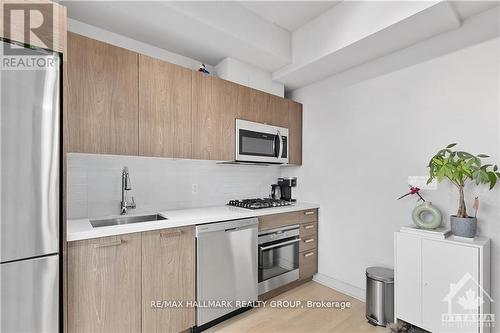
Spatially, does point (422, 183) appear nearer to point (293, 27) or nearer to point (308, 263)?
point (308, 263)

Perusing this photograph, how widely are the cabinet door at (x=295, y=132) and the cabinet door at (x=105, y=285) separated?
6.75 ft

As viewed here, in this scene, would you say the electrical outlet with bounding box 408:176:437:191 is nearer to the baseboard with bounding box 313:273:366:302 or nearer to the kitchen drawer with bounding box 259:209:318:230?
the kitchen drawer with bounding box 259:209:318:230

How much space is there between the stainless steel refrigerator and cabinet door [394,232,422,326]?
2376 millimetres

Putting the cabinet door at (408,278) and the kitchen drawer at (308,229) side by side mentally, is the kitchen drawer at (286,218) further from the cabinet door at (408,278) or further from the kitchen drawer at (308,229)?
the cabinet door at (408,278)

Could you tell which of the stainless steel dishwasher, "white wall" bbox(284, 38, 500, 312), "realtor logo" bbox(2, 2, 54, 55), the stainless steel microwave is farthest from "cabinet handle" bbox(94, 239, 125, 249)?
"white wall" bbox(284, 38, 500, 312)

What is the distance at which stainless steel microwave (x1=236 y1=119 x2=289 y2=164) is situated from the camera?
2.67 meters

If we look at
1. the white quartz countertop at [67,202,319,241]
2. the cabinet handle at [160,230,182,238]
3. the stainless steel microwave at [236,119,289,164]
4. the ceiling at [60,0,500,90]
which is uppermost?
the ceiling at [60,0,500,90]

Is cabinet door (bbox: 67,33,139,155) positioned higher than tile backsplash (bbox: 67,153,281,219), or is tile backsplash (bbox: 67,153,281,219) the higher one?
cabinet door (bbox: 67,33,139,155)

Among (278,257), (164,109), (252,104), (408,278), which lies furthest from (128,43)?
(408,278)

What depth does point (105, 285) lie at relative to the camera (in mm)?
1639

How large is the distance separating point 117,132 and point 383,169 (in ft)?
7.87

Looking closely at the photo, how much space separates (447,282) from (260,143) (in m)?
1.97

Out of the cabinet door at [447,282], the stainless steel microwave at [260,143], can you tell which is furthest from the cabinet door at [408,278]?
the stainless steel microwave at [260,143]

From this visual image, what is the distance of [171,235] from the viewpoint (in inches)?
75.0
